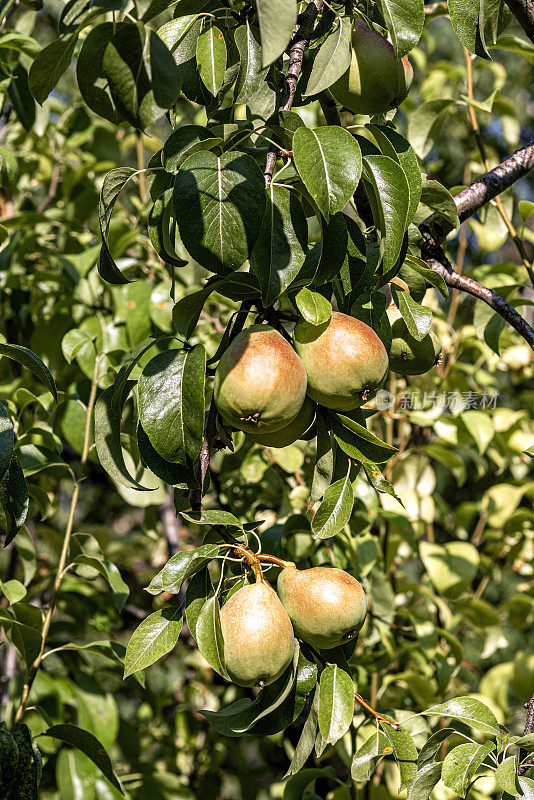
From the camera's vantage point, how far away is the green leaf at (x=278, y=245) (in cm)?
64

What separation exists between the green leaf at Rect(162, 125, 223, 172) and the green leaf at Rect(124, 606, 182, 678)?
16.8 inches

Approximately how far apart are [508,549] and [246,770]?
2.77 ft

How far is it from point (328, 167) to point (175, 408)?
0.80ft

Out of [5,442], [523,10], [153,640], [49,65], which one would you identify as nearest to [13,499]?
[5,442]

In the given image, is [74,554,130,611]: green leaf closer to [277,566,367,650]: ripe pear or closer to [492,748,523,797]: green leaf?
[277,566,367,650]: ripe pear

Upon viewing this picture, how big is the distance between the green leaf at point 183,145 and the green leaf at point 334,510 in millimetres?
338

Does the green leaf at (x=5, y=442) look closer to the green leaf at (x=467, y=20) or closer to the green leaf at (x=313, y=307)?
the green leaf at (x=313, y=307)

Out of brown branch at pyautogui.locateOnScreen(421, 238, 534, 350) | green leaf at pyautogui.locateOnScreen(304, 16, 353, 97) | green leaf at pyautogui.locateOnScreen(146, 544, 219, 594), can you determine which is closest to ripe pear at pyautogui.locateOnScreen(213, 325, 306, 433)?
green leaf at pyautogui.locateOnScreen(146, 544, 219, 594)

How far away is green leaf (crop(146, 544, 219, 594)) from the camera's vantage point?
0.65 metres

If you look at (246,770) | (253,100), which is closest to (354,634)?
(253,100)

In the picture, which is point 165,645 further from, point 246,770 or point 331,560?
point 246,770

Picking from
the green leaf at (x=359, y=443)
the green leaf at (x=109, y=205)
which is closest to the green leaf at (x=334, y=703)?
the green leaf at (x=359, y=443)

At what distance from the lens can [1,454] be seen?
69 cm

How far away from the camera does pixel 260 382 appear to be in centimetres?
61
